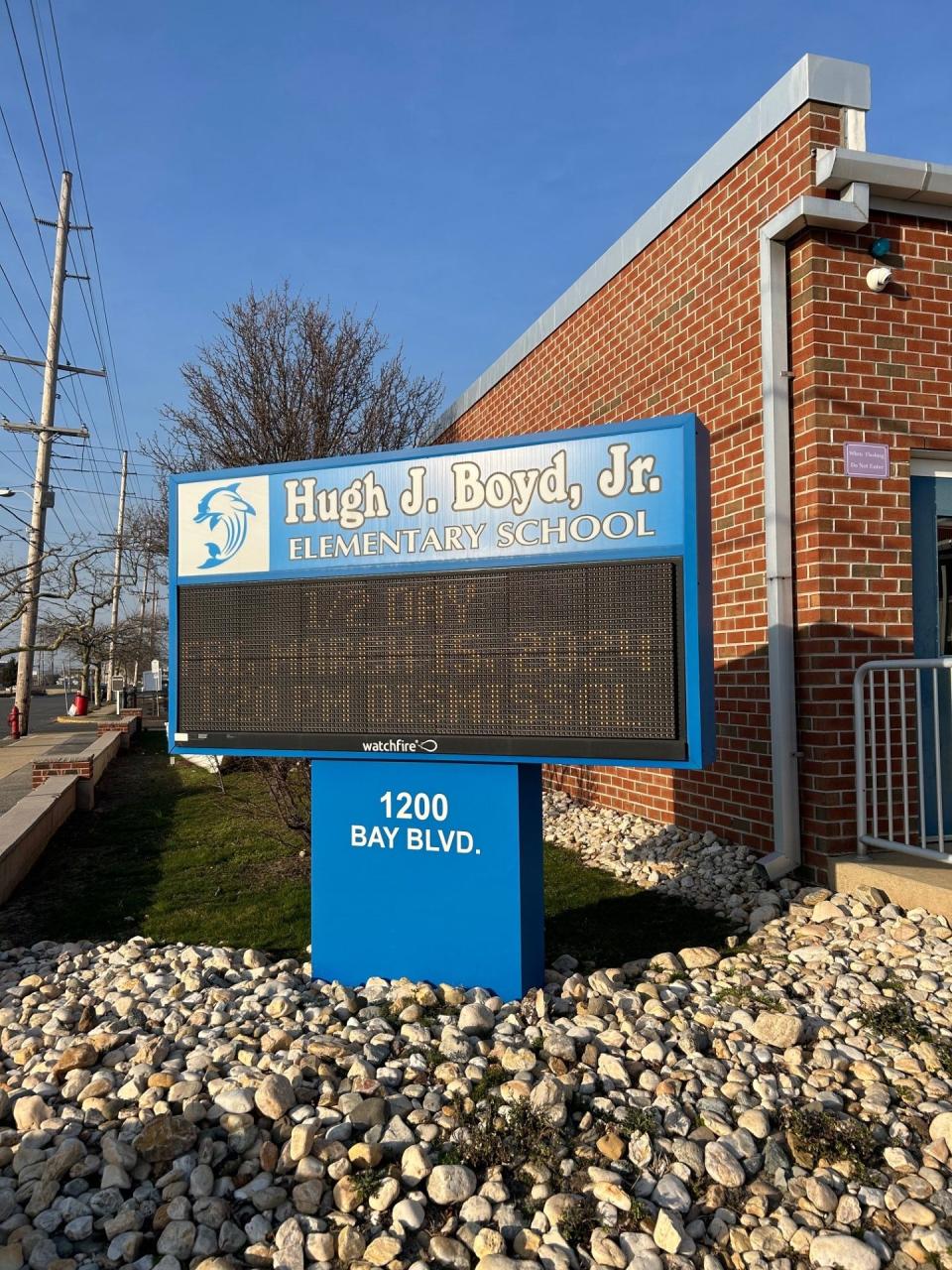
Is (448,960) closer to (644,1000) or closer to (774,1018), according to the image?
(644,1000)

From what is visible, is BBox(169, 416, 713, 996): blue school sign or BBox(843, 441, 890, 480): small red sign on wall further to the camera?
BBox(843, 441, 890, 480): small red sign on wall

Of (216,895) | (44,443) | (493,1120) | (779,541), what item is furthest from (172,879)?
(44,443)

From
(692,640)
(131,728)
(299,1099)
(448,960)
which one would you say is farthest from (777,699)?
(131,728)

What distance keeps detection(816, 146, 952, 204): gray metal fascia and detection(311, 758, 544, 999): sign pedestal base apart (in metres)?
4.26

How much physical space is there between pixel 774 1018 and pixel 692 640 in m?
1.56

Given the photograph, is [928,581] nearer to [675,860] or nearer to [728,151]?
[675,860]

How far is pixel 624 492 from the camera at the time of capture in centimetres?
393

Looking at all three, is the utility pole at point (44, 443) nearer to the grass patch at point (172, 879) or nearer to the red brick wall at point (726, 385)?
the grass patch at point (172, 879)

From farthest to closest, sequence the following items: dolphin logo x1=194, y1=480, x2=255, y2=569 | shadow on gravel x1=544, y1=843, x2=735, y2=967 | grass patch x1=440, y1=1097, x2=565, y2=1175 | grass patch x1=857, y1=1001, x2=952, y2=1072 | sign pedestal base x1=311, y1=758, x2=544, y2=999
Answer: shadow on gravel x1=544, y1=843, x2=735, y2=967
dolphin logo x1=194, y1=480, x2=255, y2=569
sign pedestal base x1=311, y1=758, x2=544, y2=999
grass patch x1=857, y1=1001, x2=952, y2=1072
grass patch x1=440, y1=1097, x2=565, y2=1175

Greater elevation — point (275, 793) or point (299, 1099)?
point (275, 793)

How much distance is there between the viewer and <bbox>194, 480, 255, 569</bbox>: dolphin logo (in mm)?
4680

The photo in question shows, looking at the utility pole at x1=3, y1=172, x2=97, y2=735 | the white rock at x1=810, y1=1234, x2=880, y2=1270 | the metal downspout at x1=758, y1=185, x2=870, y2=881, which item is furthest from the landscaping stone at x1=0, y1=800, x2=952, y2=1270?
the utility pole at x1=3, y1=172, x2=97, y2=735

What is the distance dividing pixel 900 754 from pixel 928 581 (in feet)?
4.12

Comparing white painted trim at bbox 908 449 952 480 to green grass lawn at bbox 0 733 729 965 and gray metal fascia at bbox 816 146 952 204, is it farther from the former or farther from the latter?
green grass lawn at bbox 0 733 729 965
